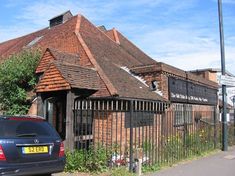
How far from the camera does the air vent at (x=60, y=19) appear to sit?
26.6 meters

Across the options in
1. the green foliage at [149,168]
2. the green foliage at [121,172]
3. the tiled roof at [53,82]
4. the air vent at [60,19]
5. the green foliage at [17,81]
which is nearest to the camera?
the green foliage at [121,172]

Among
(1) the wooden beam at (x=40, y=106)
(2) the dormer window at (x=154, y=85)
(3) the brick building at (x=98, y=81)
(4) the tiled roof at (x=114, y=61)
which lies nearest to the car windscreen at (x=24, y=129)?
(3) the brick building at (x=98, y=81)

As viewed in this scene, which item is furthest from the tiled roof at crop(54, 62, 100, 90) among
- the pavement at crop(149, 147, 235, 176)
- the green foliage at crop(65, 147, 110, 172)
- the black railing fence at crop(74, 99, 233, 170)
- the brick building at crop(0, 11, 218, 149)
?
the pavement at crop(149, 147, 235, 176)

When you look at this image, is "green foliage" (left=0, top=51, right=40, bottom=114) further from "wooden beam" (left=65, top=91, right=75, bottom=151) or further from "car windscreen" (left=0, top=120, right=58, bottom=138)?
"car windscreen" (left=0, top=120, right=58, bottom=138)

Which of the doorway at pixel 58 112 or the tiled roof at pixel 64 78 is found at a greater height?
the tiled roof at pixel 64 78

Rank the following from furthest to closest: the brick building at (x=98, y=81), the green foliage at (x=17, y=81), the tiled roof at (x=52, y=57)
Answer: the green foliage at (x=17, y=81)
the tiled roof at (x=52, y=57)
the brick building at (x=98, y=81)

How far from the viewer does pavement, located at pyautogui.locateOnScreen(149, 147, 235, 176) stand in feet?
36.1

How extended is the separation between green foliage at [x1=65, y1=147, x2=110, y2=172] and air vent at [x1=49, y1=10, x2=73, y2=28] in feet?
54.2

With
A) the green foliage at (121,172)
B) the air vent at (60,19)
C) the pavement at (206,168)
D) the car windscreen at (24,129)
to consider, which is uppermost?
the air vent at (60,19)

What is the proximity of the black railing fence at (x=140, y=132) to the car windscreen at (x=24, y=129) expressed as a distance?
2567mm

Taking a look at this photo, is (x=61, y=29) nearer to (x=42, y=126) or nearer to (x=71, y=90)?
(x=71, y=90)

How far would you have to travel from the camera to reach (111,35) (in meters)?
25.4

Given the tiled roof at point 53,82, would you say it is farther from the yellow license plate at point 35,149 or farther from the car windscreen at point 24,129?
the yellow license plate at point 35,149

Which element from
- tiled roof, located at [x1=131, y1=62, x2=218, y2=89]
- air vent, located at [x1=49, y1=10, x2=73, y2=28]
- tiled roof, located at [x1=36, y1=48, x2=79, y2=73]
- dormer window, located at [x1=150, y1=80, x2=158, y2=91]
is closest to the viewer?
tiled roof, located at [x1=36, y1=48, x2=79, y2=73]
